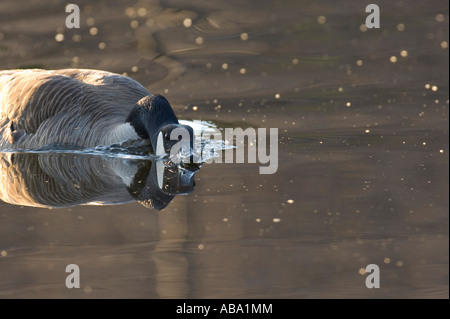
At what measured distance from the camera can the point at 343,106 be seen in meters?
11.8

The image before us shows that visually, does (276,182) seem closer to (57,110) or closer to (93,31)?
(57,110)

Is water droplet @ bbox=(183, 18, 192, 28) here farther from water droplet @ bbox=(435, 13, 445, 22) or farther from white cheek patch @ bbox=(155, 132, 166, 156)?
white cheek patch @ bbox=(155, 132, 166, 156)

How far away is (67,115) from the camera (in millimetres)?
10344

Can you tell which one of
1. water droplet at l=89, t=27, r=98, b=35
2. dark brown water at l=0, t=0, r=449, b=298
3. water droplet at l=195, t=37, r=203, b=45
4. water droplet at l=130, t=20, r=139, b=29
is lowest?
dark brown water at l=0, t=0, r=449, b=298

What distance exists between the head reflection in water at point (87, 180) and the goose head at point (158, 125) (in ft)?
0.86

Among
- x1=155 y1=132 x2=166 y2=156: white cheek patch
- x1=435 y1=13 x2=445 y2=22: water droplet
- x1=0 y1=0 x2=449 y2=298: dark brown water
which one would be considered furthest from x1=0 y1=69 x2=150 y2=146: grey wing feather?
x1=435 y1=13 x2=445 y2=22: water droplet

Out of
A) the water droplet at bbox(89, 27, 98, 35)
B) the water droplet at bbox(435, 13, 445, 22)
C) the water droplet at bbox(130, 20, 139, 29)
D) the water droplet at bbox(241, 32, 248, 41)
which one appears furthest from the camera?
the water droplet at bbox(130, 20, 139, 29)

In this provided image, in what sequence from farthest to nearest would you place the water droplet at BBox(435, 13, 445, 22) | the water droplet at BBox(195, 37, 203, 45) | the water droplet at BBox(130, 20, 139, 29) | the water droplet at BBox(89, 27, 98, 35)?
the water droplet at BBox(130, 20, 139, 29), the water droplet at BBox(89, 27, 98, 35), the water droplet at BBox(195, 37, 203, 45), the water droplet at BBox(435, 13, 445, 22)

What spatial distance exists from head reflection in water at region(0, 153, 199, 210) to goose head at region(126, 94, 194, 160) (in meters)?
0.26

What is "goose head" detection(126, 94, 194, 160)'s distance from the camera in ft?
31.6

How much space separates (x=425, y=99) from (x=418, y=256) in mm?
5644

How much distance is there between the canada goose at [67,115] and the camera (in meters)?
10.2

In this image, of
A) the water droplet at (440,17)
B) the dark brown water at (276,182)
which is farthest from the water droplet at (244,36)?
the water droplet at (440,17)

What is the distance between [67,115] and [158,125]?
119cm
